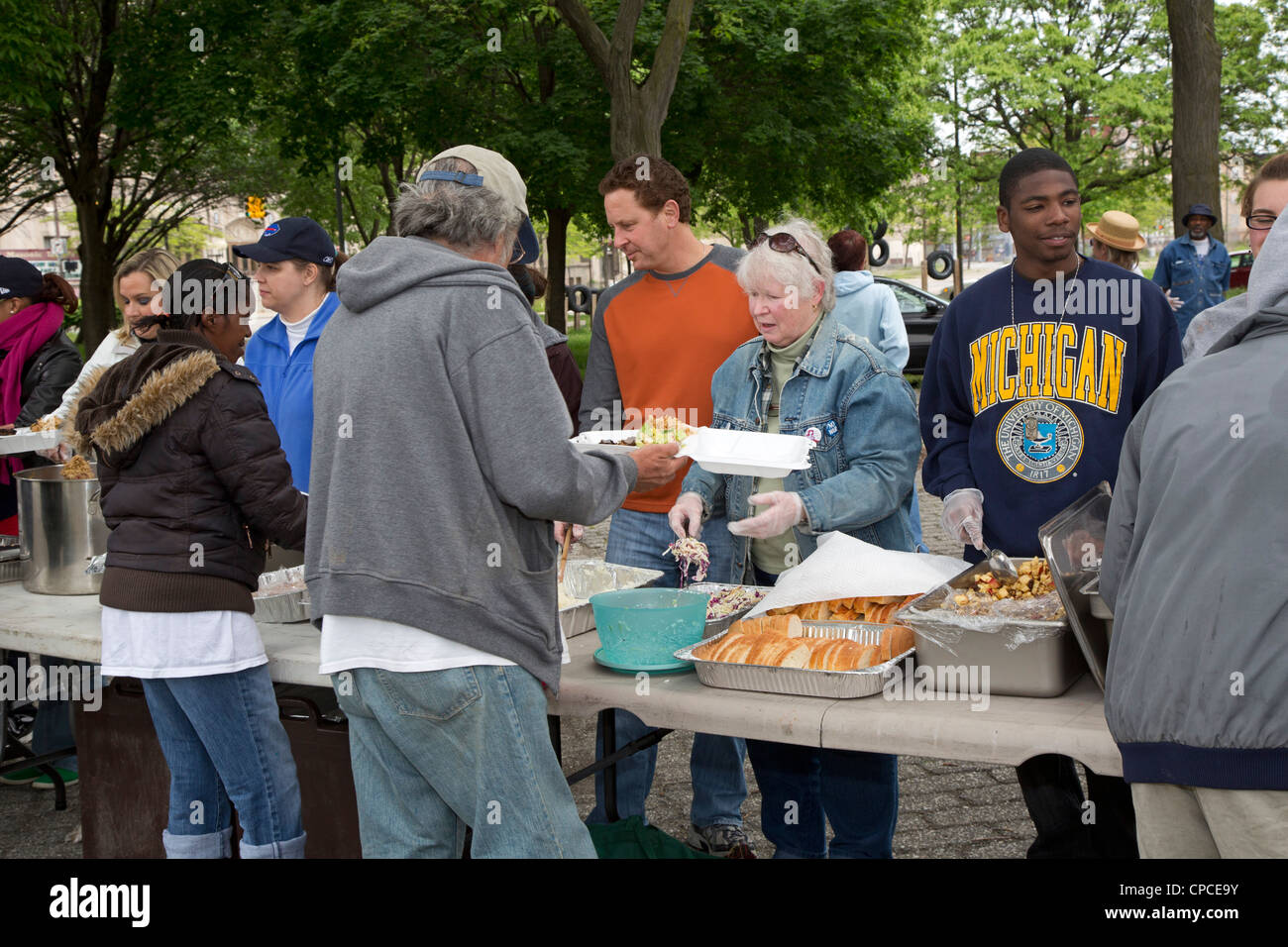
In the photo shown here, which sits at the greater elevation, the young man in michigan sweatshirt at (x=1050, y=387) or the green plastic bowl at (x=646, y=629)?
the young man in michigan sweatshirt at (x=1050, y=387)

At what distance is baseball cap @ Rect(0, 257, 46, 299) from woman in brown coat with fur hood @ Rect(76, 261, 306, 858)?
2518 millimetres

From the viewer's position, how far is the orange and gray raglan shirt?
4004 mm

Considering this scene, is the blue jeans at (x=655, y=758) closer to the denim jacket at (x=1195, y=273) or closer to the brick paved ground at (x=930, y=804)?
the brick paved ground at (x=930, y=804)

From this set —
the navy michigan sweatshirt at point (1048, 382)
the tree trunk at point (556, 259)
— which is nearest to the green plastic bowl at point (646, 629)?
the navy michigan sweatshirt at point (1048, 382)

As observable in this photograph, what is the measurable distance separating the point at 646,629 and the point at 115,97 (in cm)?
1644

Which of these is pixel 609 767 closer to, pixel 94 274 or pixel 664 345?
pixel 664 345

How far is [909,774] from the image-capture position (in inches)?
193

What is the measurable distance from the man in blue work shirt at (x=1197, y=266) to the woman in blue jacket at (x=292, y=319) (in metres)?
9.07

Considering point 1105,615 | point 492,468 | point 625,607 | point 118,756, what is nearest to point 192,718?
point 118,756

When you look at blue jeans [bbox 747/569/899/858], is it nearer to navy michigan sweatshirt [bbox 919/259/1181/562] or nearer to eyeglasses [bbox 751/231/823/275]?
navy michigan sweatshirt [bbox 919/259/1181/562]

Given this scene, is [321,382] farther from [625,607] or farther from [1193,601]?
[1193,601]

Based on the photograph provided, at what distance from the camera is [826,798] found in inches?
137

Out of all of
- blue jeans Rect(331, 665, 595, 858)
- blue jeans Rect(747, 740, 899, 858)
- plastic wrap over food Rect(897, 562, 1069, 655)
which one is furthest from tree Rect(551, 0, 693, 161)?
blue jeans Rect(331, 665, 595, 858)

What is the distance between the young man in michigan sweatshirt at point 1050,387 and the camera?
10.1ft
